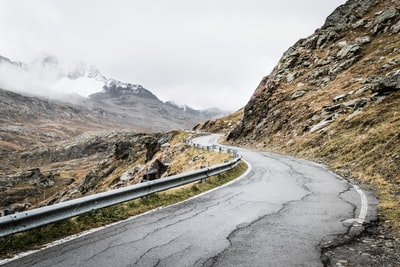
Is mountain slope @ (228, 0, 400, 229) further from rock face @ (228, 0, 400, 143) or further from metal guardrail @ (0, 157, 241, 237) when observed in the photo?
metal guardrail @ (0, 157, 241, 237)

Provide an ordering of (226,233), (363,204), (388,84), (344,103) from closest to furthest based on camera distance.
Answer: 1. (226,233)
2. (363,204)
3. (388,84)
4. (344,103)

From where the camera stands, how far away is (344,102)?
33.8m

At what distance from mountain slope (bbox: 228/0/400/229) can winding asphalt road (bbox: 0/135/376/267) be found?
6.01ft

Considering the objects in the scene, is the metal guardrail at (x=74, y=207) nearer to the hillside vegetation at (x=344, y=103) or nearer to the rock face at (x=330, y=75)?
the hillside vegetation at (x=344, y=103)

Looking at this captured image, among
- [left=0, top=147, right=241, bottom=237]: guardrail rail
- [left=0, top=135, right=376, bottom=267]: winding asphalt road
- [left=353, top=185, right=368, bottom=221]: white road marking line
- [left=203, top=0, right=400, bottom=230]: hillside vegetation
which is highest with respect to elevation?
[left=203, top=0, right=400, bottom=230]: hillside vegetation

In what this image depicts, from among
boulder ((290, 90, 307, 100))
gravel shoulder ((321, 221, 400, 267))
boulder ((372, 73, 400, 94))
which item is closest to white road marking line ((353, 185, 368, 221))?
gravel shoulder ((321, 221, 400, 267))

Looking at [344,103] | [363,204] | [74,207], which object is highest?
[344,103]

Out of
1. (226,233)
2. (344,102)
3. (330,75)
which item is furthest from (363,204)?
(330,75)

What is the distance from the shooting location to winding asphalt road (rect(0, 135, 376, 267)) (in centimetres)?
554

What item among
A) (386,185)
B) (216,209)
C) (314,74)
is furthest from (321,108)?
(216,209)

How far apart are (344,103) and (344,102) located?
1.95 ft

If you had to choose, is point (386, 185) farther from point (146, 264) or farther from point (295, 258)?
point (146, 264)

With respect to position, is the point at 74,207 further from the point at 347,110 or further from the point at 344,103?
the point at 344,103

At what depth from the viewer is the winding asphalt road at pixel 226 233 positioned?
5.54 metres
